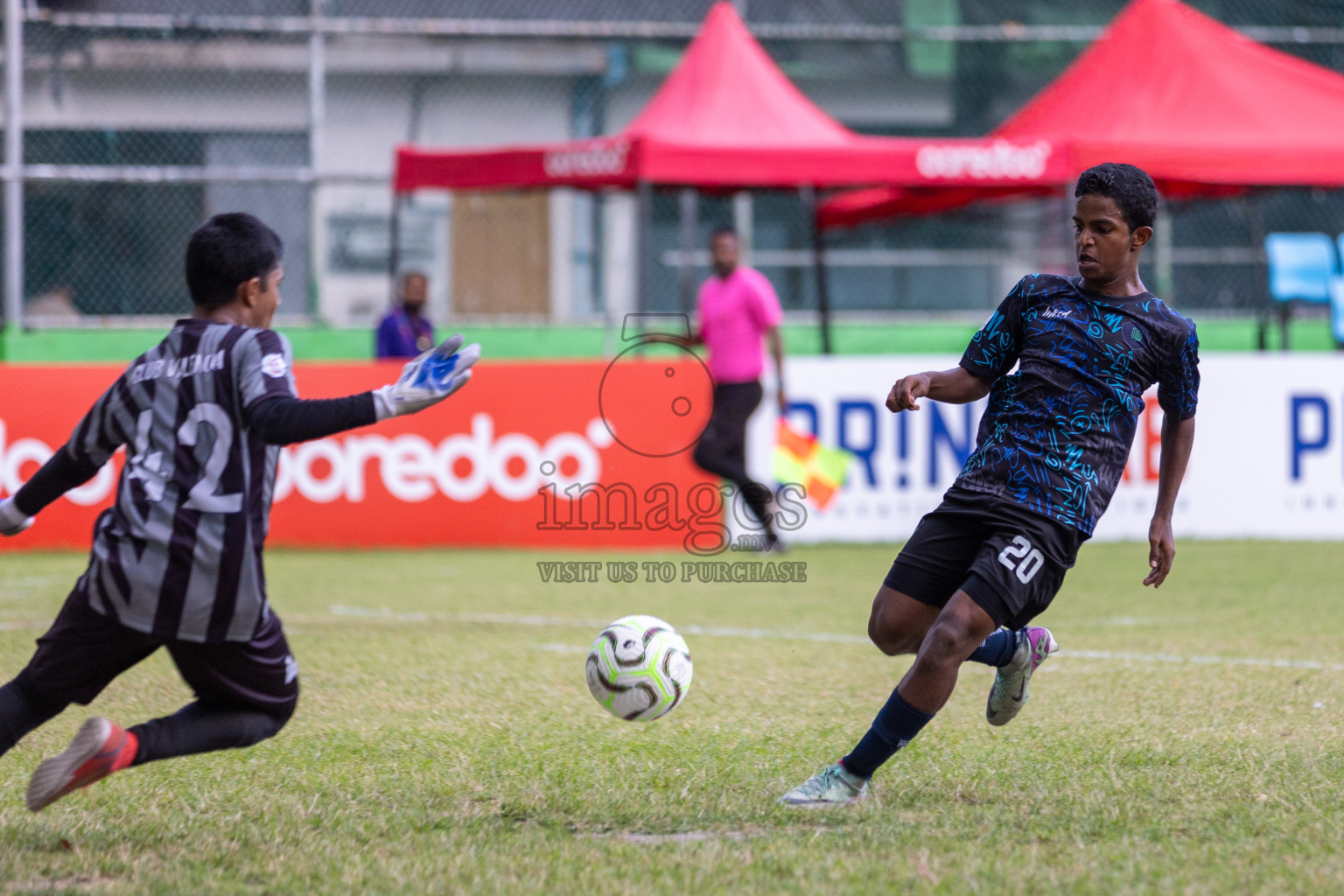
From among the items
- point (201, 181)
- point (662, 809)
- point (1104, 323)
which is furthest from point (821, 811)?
point (201, 181)

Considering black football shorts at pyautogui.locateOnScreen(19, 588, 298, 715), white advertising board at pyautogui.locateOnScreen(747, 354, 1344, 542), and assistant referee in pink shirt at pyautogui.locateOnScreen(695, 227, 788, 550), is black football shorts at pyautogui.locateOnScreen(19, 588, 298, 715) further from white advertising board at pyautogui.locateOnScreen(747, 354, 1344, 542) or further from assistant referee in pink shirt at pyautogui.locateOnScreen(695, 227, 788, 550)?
white advertising board at pyautogui.locateOnScreen(747, 354, 1344, 542)

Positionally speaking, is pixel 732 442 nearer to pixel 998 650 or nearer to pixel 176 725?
pixel 998 650

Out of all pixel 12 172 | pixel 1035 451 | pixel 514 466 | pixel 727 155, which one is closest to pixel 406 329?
pixel 514 466

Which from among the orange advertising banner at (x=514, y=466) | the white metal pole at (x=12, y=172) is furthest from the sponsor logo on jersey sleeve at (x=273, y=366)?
the white metal pole at (x=12, y=172)

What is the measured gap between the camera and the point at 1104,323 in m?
4.11

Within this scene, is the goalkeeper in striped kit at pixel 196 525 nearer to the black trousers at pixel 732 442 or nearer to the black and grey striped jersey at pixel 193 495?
the black and grey striped jersey at pixel 193 495

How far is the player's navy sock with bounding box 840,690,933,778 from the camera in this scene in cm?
391

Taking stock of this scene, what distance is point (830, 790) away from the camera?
3.94 meters

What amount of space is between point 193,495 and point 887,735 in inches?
69.7

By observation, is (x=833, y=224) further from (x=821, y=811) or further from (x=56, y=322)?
(x=821, y=811)

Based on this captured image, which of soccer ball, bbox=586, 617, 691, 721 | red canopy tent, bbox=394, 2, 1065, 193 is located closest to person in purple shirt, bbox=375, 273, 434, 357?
red canopy tent, bbox=394, 2, 1065, 193

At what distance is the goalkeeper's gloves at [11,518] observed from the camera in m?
3.86

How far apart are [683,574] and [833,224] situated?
25.9 ft

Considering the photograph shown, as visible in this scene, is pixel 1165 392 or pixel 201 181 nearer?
pixel 1165 392
